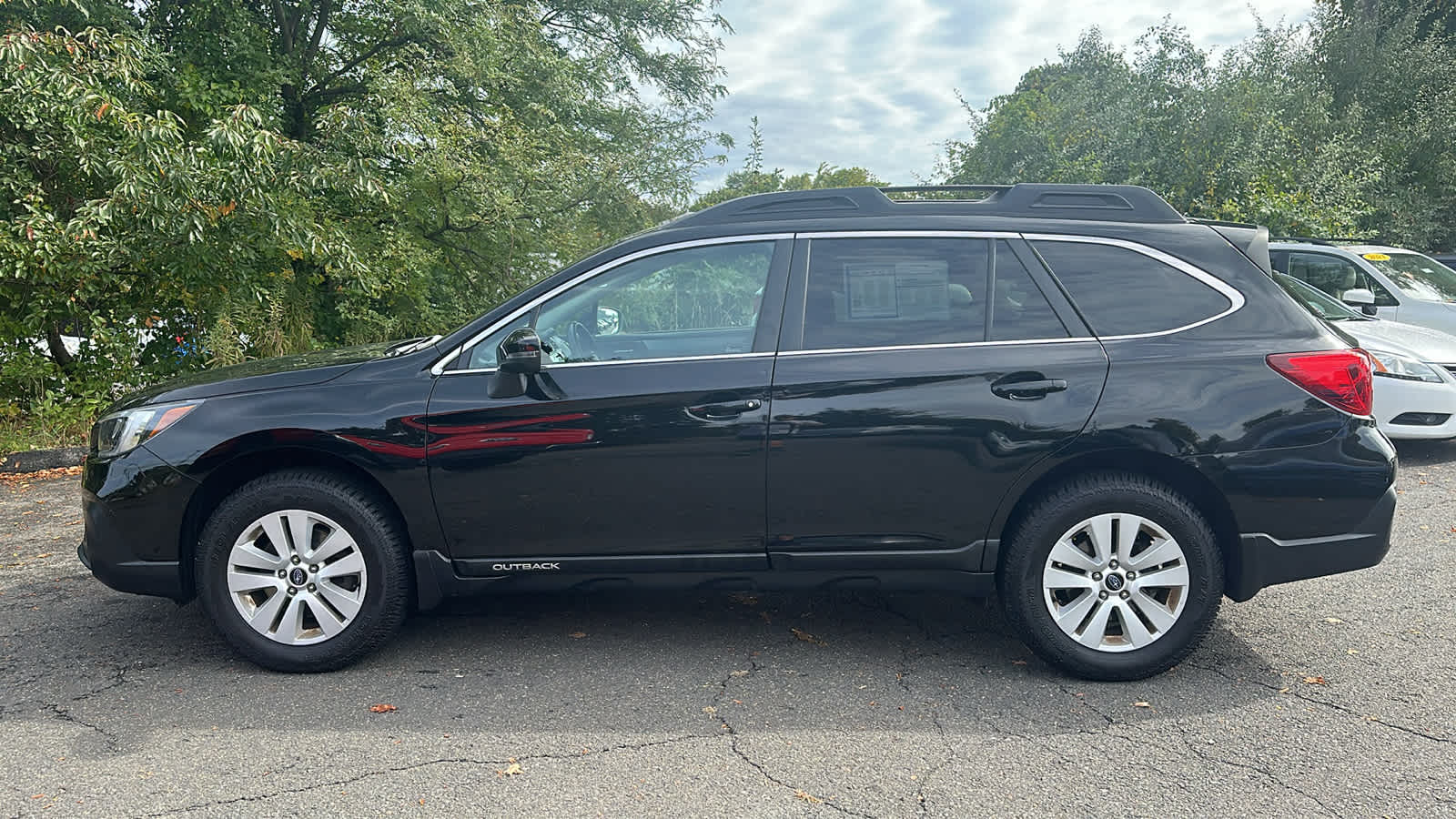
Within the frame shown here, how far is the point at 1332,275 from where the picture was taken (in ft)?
33.1

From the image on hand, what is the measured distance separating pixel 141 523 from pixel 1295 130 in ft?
69.6

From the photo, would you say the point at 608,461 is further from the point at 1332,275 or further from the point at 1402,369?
the point at 1332,275

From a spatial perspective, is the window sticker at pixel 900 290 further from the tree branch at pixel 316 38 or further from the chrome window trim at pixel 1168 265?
the tree branch at pixel 316 38

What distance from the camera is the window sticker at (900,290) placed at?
13.5ft

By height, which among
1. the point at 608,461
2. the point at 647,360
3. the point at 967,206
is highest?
the point at 967,206

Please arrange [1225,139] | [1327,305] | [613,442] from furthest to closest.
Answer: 1. [1225,139]
2. [1327,305]
3. [613,442]

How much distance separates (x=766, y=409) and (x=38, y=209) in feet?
24.9

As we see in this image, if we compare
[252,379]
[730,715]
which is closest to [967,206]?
[730,715]

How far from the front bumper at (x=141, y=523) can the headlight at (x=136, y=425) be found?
0.05m

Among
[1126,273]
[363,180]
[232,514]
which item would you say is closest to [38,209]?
[363,180]

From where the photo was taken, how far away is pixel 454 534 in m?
4.11

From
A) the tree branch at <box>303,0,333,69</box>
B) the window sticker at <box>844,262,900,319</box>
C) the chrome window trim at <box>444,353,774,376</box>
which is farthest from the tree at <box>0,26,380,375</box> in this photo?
the window sticker at <box>844,262,900,319</box>

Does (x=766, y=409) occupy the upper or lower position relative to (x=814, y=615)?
upper

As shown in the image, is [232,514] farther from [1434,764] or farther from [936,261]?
[1434,764]
